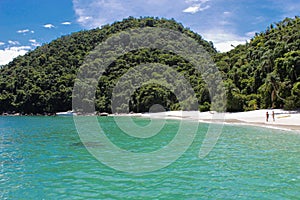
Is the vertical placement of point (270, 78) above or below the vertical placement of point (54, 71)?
below

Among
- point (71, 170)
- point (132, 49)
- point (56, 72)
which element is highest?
point (132, 49)

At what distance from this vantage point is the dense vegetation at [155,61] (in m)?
45.8

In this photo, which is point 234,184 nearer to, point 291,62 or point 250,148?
point 250,148

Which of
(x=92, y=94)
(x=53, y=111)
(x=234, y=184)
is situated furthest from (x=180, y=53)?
(x=234, y=184)

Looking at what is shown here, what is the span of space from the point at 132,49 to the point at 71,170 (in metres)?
101

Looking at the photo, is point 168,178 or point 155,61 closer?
point 168,178

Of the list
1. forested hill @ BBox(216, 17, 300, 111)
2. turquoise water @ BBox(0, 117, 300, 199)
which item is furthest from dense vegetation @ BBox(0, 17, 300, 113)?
turquoise water @ BBox(0, 117, 300, 199)

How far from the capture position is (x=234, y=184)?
1066 cm

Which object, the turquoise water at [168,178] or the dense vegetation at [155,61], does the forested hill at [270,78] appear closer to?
the dense vegetation at [155,61]

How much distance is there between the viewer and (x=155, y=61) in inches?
4284

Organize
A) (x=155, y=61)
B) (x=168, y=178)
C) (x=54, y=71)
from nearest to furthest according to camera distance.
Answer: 1. (x=168, y=178)
2. (x=155, y=61)
3. (x=54, y=71)

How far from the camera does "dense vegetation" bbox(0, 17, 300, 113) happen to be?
45.8 metres

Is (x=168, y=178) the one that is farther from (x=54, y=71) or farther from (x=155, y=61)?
(x=54, y=71)

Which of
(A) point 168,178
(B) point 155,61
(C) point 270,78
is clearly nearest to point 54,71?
(B) point 155,61
